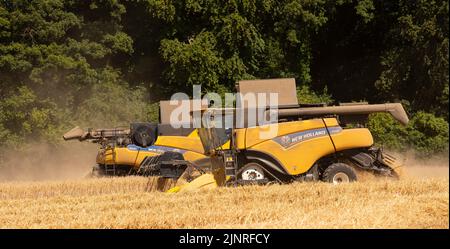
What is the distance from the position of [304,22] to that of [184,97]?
5.11m

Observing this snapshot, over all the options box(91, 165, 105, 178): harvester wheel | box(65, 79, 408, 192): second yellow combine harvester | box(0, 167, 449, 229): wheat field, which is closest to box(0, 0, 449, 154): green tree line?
box(91, 165, 105, 178): harvester wheel

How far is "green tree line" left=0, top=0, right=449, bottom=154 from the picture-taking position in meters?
21.4

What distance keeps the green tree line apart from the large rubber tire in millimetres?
6212

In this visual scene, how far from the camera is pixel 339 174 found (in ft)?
42.1

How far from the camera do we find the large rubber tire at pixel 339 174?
41.9 ft

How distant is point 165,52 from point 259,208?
13677mm

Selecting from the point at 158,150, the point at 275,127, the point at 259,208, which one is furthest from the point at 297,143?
the point at 158,150

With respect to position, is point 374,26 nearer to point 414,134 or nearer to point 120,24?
point 414,134

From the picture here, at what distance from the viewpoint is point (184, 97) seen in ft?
76.5

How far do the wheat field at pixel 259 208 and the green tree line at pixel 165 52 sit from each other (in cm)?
807

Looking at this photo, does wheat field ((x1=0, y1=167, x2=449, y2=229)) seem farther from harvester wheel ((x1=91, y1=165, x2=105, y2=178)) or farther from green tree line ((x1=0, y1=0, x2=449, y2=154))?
green tree line ((x1=0, y1=0, x2=449, y2=154))

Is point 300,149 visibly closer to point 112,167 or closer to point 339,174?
point 339,174

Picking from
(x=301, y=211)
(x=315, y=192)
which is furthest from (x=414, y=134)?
(x=301, y=211)

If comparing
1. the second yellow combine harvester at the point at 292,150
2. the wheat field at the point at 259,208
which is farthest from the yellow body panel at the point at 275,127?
the wheat field at the point at 259,208
